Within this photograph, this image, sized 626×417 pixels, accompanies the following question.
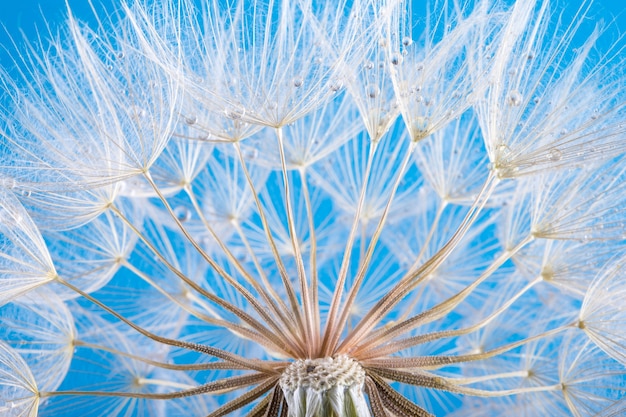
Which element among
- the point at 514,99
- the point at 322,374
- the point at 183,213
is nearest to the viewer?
the point at 322,374

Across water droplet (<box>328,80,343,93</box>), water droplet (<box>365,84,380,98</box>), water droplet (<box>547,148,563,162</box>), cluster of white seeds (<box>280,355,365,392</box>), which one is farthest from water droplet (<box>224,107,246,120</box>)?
water droplet (<box>547,148,563,162</box>)

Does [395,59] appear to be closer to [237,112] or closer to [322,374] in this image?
[237,112]

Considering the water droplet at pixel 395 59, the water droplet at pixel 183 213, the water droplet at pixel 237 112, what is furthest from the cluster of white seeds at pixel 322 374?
the water droplet at pixel 183 213

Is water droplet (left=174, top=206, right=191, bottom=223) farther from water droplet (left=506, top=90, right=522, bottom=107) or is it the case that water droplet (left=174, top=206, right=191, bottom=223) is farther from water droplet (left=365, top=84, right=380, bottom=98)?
water droplet (left=506, top=90, right=522, bottom=107)

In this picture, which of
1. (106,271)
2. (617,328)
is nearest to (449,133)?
(617,328)

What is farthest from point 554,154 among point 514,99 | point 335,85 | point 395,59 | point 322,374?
point 322,374

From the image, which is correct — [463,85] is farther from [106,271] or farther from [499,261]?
[106,271]
